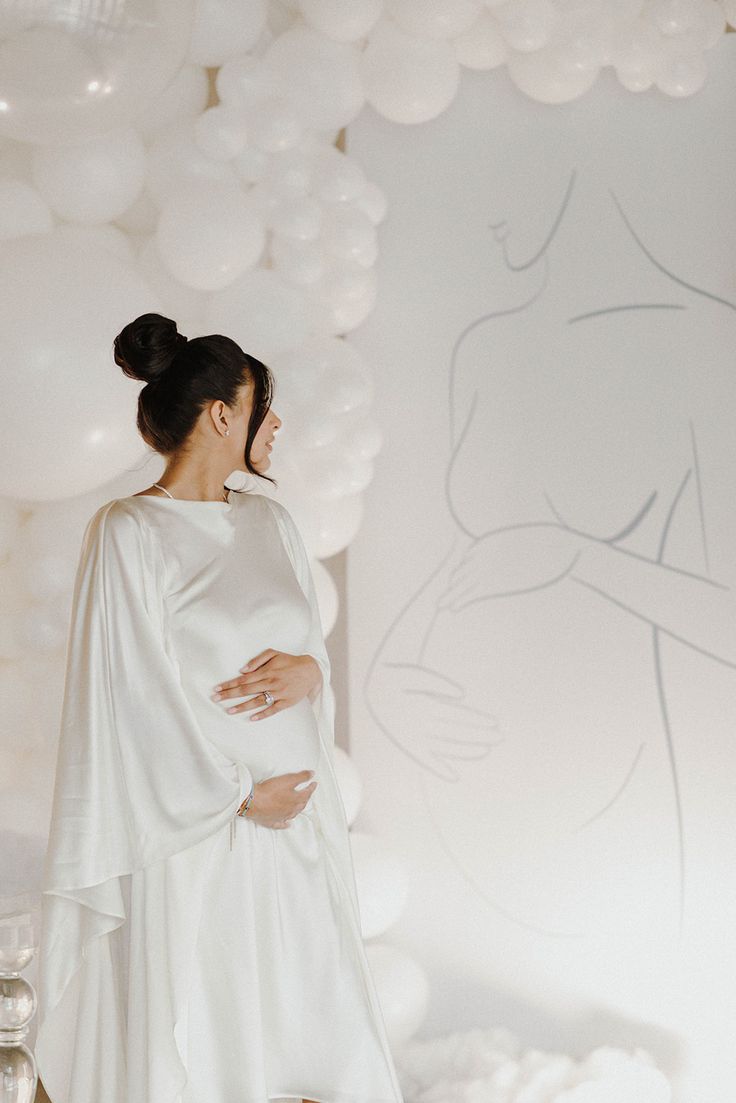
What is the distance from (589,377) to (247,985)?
1.81 meters

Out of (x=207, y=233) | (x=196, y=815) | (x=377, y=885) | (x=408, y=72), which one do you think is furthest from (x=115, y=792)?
(x=408, y=72)

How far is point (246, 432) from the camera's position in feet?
6.43

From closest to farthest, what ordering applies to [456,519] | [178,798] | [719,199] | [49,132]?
[178,798] < [49,132] < [719,199] < [456,519]

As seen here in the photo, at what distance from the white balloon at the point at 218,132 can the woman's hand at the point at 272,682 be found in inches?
50.5

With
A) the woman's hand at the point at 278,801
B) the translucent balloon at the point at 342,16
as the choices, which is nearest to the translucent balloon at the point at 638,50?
the translucent balloon at the point at 342,16

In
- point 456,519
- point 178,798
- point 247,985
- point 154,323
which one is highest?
point 154,323

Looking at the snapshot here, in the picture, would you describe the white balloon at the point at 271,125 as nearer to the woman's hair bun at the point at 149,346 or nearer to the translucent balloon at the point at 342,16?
the translucent balloon at the point at 342,16

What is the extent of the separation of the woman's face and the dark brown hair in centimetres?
3

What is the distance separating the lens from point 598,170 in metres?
2.97

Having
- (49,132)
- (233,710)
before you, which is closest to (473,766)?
(233,710)

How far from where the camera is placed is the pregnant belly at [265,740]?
1.85 meters

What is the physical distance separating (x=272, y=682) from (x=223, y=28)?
166cm

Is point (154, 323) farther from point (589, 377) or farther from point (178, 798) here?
point (589, 377)

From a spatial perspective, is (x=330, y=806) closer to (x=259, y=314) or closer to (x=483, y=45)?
(x=259, y=314)
